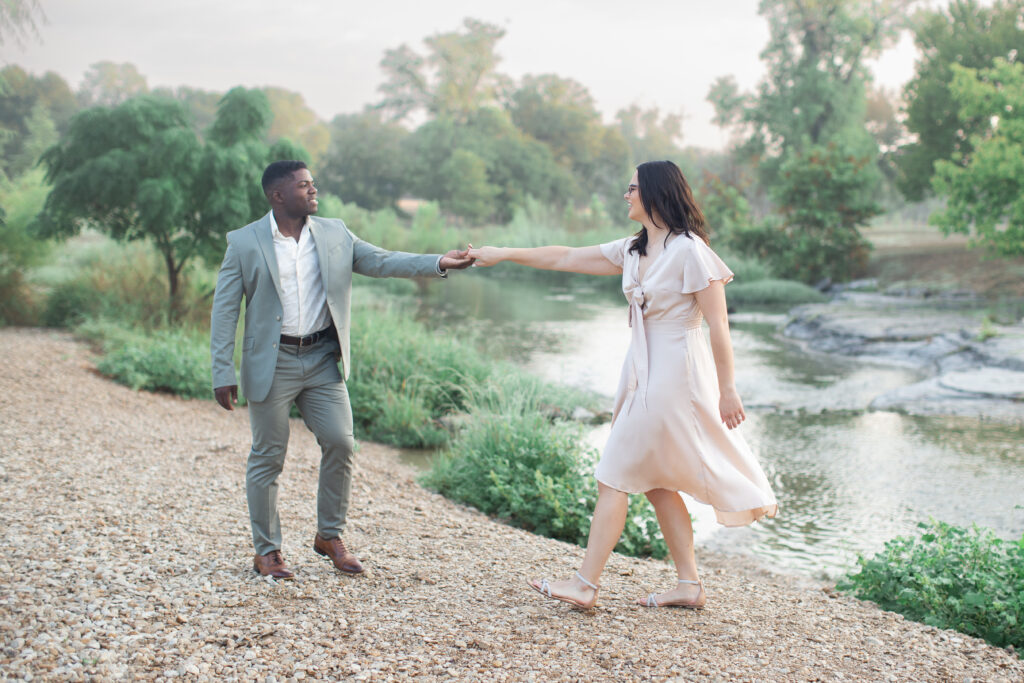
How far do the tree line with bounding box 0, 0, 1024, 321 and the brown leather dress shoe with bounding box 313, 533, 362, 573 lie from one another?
7110mm

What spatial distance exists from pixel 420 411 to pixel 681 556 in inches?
170

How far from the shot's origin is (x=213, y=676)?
2527mm

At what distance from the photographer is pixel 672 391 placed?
3027 millimetres

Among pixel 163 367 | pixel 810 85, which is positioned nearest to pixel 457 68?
pixel 810 85

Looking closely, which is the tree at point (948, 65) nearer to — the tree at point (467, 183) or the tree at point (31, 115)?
the tree at point (467, 183)

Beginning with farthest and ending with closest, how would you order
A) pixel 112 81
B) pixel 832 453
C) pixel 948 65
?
1. pixel 112 81
2. pixel 948 65
3. pixel 832 453

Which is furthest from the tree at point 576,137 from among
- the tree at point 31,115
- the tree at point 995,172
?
the tree at point 995,172

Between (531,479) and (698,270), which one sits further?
(531,479)

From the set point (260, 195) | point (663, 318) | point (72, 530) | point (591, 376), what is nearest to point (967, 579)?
point (663, 318)

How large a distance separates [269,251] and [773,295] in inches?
751

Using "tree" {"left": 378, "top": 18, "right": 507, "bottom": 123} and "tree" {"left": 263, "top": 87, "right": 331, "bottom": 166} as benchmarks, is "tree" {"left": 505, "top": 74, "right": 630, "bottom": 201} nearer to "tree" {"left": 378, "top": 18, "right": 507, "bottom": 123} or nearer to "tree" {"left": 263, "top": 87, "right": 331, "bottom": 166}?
"tree" {"left": 378, "top": 18, "right": 507, "bottom": 123}

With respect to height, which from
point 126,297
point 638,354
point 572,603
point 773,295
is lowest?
point 572,603

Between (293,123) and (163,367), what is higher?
(293,123)

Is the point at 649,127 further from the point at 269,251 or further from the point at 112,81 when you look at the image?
the point at 269,251
